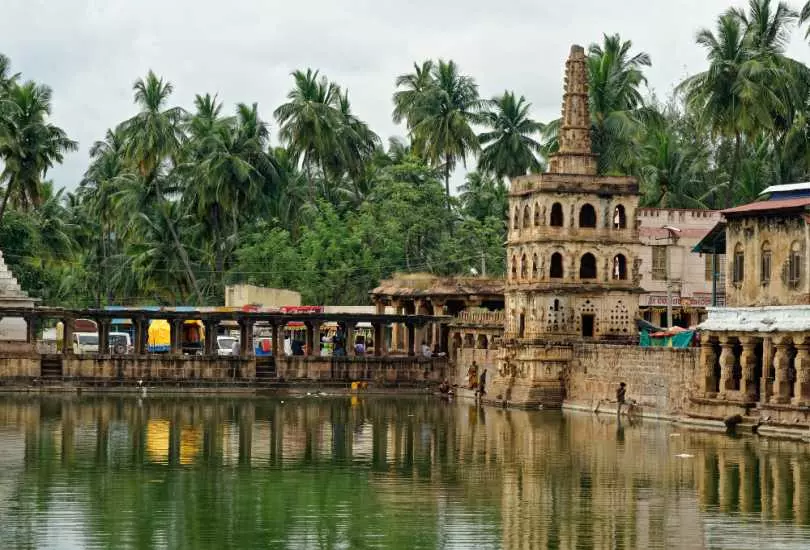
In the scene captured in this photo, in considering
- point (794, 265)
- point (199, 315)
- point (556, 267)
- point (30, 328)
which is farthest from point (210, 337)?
point (794, 265)

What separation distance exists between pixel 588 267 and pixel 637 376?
7133 millimetres

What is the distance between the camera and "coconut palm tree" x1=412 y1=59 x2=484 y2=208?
9750cm

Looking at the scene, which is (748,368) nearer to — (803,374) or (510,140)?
(803,374)

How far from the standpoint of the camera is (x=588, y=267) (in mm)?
66438

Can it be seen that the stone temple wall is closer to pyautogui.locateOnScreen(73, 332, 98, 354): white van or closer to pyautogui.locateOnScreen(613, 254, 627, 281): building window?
pyautogui.locateOnScreen(613, 254, 627, 281): building window

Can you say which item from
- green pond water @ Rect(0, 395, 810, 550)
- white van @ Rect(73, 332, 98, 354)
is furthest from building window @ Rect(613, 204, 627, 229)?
white van @ Rect(73, 332, 98, 354)

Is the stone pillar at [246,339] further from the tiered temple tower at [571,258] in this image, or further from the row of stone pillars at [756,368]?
the row of stone pillars at [756,368]

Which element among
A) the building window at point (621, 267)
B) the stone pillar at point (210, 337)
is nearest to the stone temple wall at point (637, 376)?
the building window at point (621, 267)

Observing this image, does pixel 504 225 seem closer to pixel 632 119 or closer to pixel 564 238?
pixel 632 119

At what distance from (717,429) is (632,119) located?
111 feet

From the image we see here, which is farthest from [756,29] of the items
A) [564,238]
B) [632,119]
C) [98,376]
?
[98,376]

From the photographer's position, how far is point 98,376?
2923 inches

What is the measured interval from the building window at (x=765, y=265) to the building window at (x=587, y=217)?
12.5 metres

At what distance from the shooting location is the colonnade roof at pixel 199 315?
2899 inches
